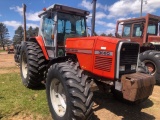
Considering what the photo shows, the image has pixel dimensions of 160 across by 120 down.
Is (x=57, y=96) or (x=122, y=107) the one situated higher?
(x=57, y=96)

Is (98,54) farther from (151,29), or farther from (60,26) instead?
(151,29)

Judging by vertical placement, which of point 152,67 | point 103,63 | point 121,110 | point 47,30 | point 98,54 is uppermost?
point 47,30

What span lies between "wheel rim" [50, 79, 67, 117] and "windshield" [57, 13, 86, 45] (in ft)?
4.54

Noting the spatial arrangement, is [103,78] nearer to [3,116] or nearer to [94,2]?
[94,2]

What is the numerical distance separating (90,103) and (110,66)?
811mm

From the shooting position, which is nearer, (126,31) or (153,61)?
(153,61)

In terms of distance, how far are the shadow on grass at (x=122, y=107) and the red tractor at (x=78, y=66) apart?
0.32 meters

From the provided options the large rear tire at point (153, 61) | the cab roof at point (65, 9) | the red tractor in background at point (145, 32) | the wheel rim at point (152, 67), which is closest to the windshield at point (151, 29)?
the red tractor in background at point (145, 32)

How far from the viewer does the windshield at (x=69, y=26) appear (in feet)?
17.6

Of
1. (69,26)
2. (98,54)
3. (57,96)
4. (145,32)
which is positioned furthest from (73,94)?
(145,32)

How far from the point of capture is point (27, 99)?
540 cm

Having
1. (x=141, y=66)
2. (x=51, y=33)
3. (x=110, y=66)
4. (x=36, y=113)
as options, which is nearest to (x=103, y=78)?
(x=110, y=66)

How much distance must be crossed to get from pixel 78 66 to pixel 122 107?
1.73 metres

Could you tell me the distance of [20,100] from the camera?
17.4 feet
